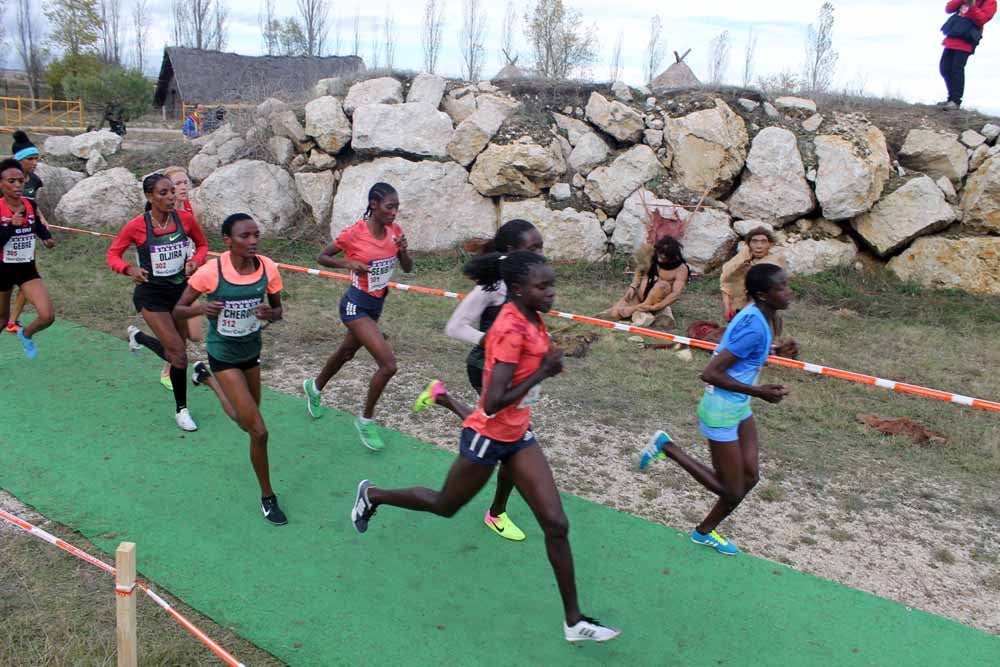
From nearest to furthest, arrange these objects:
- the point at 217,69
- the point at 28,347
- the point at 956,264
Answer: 1. the point at 28,347
2. the point at 956,264
3. the point at 217,69

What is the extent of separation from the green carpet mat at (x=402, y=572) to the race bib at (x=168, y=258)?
1.20m

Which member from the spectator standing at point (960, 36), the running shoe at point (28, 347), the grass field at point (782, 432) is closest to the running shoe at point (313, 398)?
the grass field at point (782, 432)

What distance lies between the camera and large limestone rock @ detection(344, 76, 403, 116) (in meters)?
13.9

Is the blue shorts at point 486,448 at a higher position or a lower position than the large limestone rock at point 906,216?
lower

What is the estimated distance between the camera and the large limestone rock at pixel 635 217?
39.7 feet

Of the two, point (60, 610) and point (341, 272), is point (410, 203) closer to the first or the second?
point (341, 272)

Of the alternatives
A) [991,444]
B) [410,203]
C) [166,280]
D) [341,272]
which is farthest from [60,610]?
[410,203]

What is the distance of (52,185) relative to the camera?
14648mm

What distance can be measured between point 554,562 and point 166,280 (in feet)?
12.8

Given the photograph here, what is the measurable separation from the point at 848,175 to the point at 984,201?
6.45ft

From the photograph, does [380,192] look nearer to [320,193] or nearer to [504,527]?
[504,527]

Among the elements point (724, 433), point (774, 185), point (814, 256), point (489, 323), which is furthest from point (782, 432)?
point (774, 185)

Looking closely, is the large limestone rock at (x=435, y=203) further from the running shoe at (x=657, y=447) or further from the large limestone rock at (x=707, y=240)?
the running shoe at (x=657, y=447)

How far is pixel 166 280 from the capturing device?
19.4 ft
